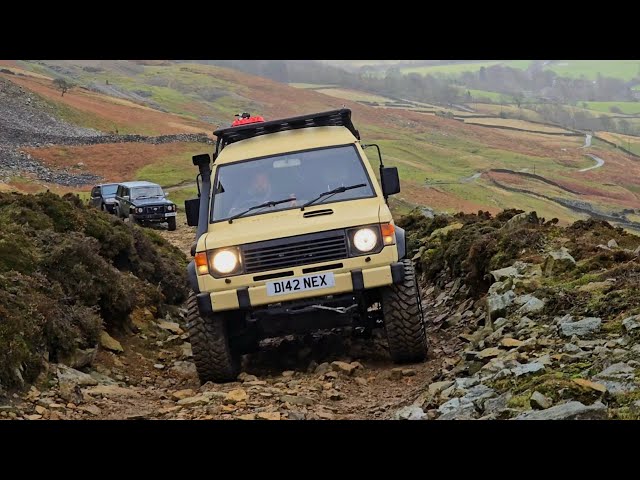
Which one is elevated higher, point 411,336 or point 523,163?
point 411,336

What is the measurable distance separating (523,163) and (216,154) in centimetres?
Answer: 11188

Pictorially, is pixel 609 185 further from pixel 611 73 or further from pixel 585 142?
pixel 611 73

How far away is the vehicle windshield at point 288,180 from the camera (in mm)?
9578

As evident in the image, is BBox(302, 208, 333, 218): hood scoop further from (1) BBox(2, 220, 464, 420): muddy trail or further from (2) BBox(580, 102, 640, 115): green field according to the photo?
(2) BBox(580, 102, 640, 115): green field

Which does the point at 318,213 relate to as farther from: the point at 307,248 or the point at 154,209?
the point at 154,209

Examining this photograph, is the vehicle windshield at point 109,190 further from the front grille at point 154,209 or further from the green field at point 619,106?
the green field at point 619,106

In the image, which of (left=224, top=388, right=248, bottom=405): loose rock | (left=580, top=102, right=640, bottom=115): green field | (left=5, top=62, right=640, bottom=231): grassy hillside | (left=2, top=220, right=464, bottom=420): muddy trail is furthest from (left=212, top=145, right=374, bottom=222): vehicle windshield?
(left=580, top=102, right=640, bottom=115): green field

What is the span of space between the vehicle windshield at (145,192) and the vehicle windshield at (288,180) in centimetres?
2370

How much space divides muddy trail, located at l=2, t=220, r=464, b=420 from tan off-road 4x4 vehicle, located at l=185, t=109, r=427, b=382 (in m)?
0.44

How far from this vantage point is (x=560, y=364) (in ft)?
24.1

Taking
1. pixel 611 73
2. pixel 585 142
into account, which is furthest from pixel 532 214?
pixel 611 73

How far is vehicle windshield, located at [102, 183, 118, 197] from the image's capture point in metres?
35.8

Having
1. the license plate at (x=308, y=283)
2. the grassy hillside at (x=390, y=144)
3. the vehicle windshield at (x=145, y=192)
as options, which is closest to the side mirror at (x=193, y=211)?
the license plate at (x=308, y=283)

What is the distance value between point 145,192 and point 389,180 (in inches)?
972
